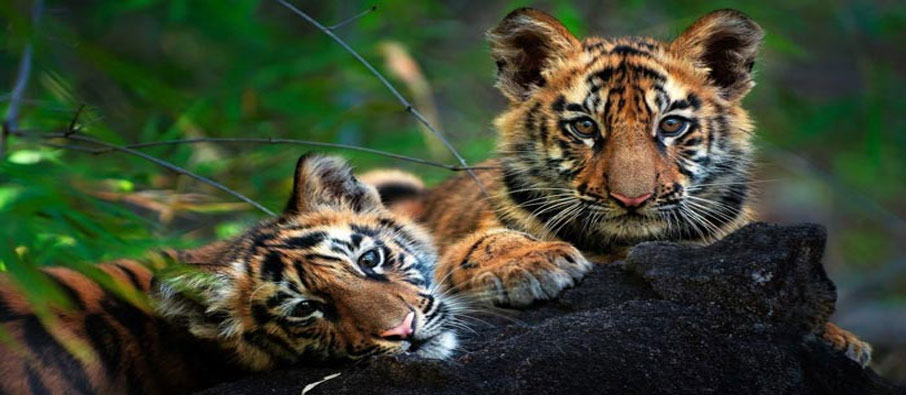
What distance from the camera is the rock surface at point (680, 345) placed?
142 inches

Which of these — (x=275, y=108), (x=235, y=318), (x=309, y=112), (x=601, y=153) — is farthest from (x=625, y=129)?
(x=275, y=108)

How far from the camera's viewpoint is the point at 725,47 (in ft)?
18.3

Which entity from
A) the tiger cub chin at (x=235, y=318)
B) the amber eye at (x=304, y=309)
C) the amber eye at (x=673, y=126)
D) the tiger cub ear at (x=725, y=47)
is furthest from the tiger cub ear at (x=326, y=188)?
the tiger cub ear at (x=725, y=47)

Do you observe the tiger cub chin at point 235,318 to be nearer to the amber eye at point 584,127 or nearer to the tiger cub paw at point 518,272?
the tiger cub paw at point 518,272

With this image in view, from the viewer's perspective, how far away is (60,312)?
4141mm

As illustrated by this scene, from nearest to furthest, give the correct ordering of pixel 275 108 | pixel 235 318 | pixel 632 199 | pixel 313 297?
pixel 313 297 < pixel 235 318 < pixel 632 199 < pixel 275 108

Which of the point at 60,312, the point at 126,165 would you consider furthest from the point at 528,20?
the point at 126,165

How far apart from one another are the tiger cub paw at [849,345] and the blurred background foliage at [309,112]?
166 centimetres

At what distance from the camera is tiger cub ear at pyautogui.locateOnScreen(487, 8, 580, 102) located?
563cm

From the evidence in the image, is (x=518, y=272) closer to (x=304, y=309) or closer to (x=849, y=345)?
(x=304, y=309)

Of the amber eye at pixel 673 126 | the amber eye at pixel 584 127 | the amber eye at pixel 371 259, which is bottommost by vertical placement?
the amber eye at pixel 371 259

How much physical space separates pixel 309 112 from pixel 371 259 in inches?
165

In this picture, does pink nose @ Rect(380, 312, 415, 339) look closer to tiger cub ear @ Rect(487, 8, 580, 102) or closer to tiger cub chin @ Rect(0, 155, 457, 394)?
tiger cub chin @ Rect(0, 155, 457, 394)

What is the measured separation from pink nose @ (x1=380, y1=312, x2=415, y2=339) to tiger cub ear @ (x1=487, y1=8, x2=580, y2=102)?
2.10 m
